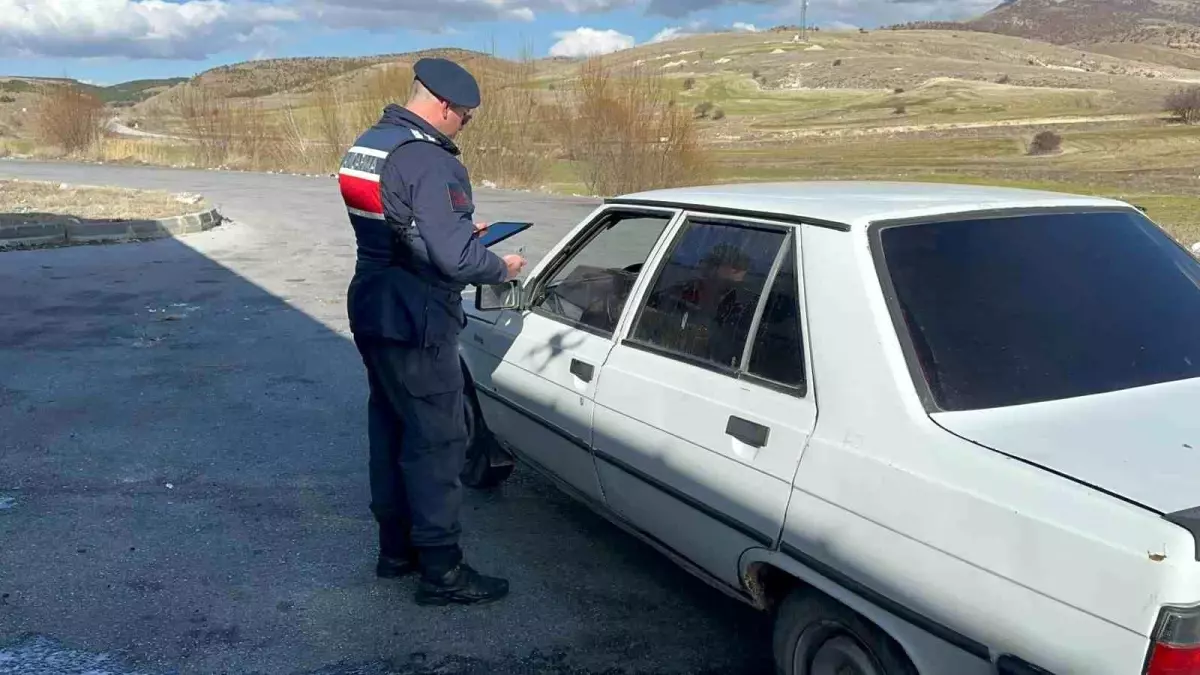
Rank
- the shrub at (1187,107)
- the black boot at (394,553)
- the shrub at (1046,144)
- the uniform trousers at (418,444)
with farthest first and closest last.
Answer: the shrub at (1187,107) → the shrub at (1046,144) → the black boot at (394,553) → the uniform trousers at (418,444)

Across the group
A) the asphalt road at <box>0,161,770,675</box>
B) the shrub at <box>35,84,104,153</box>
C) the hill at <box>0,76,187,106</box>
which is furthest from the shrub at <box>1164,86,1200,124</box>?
the hill at <box>0,76,187,106</box>

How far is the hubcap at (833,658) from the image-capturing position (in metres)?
2.50

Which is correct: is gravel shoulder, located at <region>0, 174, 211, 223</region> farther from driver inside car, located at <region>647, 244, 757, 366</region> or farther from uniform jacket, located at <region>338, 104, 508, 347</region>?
driver inside car, located at <region>647, 244, 757, 366</region>

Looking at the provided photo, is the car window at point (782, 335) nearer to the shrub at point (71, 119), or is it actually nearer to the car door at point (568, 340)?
the car door at point (568, 340)

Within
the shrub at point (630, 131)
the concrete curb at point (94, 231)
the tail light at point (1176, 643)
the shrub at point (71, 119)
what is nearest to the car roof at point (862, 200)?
the tail light at point (1176, 643)

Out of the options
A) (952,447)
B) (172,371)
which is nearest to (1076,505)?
(952,447)

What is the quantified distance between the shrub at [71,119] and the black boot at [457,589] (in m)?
38.4

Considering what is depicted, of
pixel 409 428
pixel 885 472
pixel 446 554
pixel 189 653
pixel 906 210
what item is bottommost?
pixel 189 653

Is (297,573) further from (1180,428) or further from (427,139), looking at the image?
(1180,428)

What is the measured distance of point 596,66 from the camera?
20609mm

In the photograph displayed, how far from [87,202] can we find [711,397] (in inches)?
785

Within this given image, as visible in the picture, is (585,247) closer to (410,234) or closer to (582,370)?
(582,370)

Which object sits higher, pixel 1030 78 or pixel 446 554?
pixel 1030 78

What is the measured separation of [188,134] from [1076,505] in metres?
37.3
